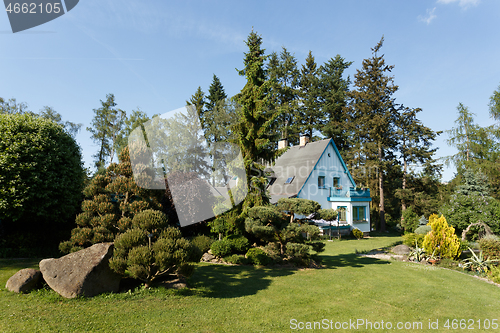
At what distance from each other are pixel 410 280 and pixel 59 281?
38.0 feet

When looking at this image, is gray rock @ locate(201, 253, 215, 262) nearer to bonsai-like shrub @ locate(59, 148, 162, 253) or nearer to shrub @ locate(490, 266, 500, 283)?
bonsai-like shrub @ locate(59, 148, 162, 253)

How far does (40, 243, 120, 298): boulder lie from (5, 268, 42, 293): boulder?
0.38 m

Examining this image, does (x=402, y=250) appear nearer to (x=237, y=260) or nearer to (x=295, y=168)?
(x=237, y=260)

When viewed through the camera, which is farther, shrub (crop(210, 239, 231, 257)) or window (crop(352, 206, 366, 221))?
window (crop(352, 206, 366, 221))

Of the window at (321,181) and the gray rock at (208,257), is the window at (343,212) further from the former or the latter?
the gray rock at (208,257)

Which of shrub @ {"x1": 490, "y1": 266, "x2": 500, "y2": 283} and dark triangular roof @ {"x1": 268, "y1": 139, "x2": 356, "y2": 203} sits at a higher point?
dark triangular roof @ {"x1": 268, "y1": 139, "x2": 356, "y2": 203}

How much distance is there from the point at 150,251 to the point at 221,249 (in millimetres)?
5513

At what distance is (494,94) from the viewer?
25953 millimetres

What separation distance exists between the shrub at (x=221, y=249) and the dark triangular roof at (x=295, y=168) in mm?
10463

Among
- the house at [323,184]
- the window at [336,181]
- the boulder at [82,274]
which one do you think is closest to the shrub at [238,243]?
the boulder at [82,274]

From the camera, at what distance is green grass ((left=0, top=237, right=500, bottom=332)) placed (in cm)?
582

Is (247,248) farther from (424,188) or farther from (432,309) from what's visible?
(424,188)

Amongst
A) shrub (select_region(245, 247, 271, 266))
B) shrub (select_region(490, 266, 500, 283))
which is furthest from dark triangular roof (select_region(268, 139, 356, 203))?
shrub (select_region(490, 266, 500, 283))

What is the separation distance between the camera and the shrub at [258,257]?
1188cm
